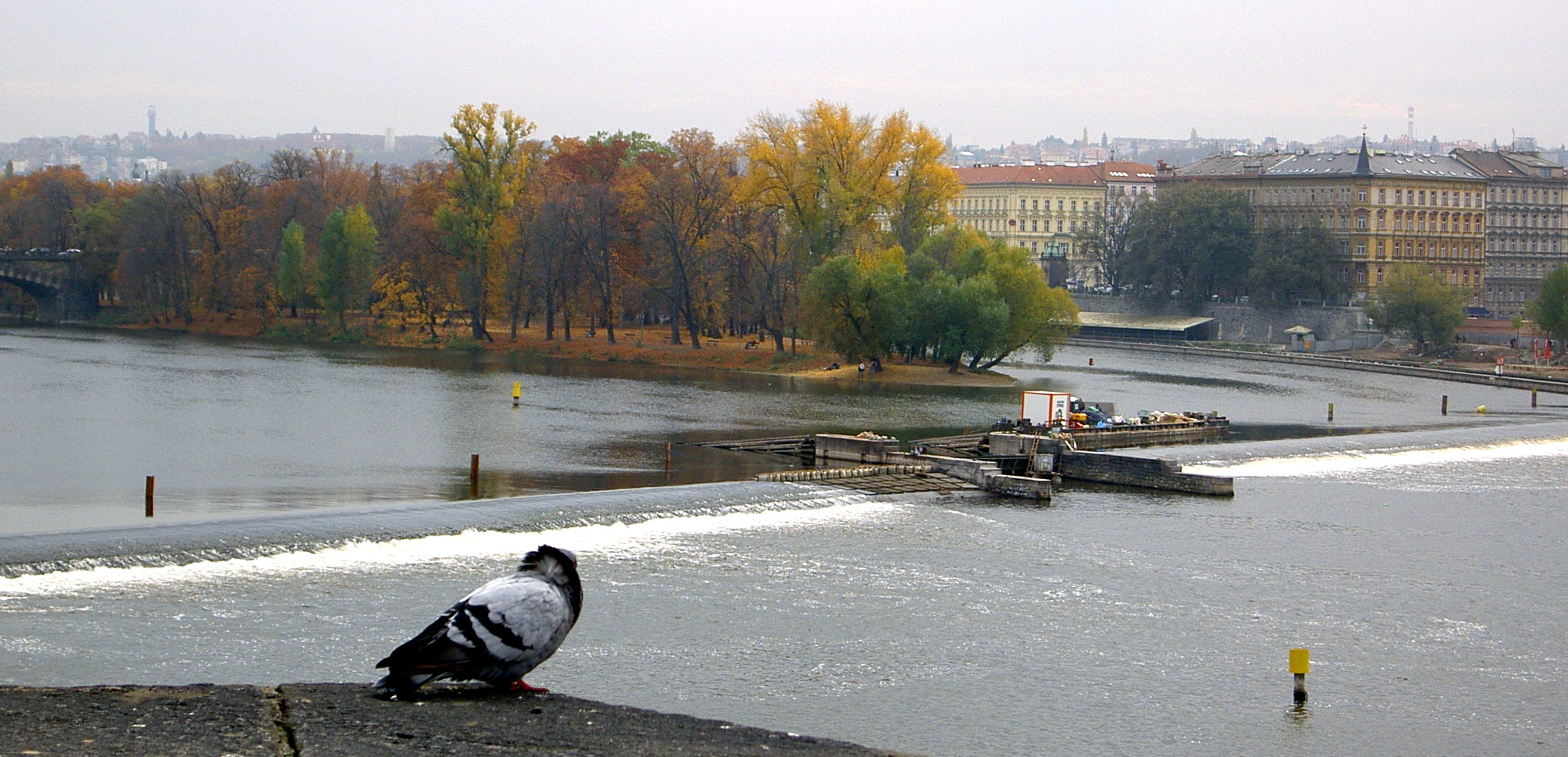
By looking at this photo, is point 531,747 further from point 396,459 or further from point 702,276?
point 702,276

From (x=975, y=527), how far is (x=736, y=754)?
20.1 meters

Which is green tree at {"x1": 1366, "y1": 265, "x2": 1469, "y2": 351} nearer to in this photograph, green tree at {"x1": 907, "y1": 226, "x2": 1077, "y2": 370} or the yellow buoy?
green tree at {"x1": 907, "y1": 226, "x2": 1077, "y2": 370}

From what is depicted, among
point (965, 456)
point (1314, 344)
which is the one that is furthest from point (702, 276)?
point (1314, 344)

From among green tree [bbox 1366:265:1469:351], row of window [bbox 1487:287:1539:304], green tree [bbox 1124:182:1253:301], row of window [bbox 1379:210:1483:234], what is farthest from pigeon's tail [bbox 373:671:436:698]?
row of window [bbox 1487:287:1539:304]

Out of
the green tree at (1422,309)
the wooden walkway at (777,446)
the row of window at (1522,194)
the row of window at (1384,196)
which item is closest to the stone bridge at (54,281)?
the wooden walkway at (777,446)

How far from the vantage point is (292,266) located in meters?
97.8

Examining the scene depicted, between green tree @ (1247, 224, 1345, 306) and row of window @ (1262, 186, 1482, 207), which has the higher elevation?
row of window @ (1262, 186, 1482, 207)

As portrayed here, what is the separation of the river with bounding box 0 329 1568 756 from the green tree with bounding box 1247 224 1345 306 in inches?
2601

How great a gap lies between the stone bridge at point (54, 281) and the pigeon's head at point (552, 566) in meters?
109

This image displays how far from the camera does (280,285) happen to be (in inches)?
3885

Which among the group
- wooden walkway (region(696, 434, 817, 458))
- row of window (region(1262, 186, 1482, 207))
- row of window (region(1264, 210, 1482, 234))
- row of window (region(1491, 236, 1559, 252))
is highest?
row of window (region(1262, 186, 1482, 207))

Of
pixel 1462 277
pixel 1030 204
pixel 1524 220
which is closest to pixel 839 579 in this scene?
pixel 1462 277

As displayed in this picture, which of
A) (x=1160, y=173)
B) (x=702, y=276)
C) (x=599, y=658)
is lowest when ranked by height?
(x=599, y=658)

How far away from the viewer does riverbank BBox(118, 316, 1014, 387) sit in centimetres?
7762
